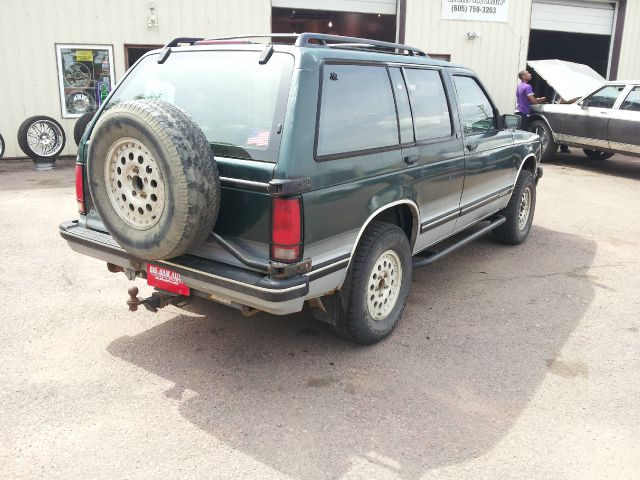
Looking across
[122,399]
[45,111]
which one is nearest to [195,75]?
[122,399]

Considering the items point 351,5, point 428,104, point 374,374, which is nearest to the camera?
point 374,374

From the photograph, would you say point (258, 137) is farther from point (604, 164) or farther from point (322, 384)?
point (604, 164)

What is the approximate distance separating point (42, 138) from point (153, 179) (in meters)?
8.76

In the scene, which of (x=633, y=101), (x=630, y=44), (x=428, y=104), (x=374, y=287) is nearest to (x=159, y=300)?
(x=374, y=287)

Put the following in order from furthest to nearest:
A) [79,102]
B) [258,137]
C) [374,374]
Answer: [79,102]
[374,374]
[258,137]

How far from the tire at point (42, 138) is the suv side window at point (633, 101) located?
10.2 m

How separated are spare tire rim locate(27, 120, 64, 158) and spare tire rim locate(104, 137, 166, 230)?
8218 mm

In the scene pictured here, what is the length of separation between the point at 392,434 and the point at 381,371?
67 cm

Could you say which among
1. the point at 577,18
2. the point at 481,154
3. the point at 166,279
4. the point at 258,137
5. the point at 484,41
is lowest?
the point at 166,279

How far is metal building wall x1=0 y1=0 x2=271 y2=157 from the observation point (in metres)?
10.8

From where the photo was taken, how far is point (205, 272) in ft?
10.8

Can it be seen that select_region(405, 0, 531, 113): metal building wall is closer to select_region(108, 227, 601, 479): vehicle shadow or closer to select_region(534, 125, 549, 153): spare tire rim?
select_region(534, 125, 549, 153): spare tire rim

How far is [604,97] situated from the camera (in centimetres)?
1096

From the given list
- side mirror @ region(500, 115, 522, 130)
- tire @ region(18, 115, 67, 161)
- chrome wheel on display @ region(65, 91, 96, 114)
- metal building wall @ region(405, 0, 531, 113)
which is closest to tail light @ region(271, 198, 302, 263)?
side mirror @ region(500, 115, 522, 130)
